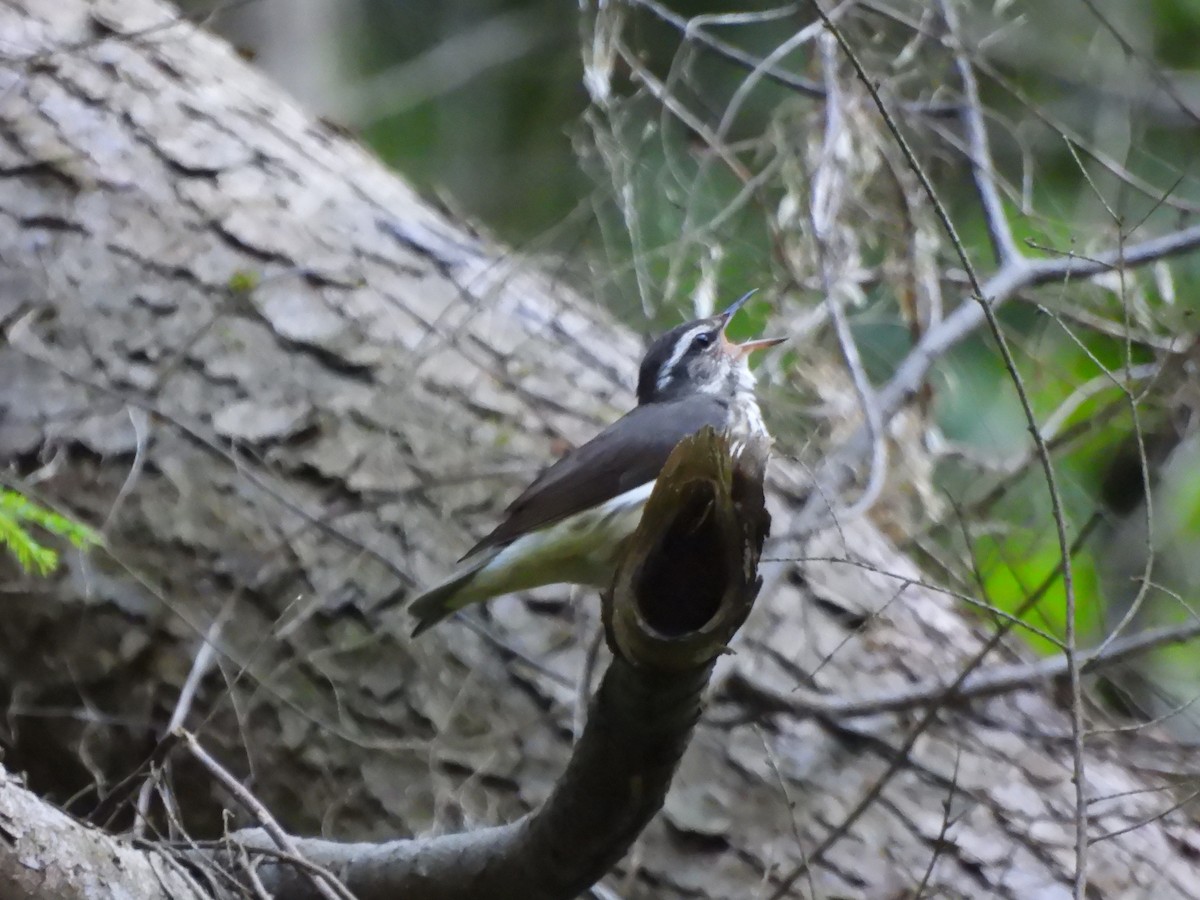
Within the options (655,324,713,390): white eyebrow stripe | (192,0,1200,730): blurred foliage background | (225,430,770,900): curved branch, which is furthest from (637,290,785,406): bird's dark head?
(225,430,770,900): curved branch

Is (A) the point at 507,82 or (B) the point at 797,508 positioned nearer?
(B) the point at 797,508

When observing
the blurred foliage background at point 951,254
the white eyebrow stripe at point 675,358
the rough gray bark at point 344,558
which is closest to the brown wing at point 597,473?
the rough gray bark at point 344,558

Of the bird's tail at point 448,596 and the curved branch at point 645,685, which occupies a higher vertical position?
the bird's tail at point 448,596

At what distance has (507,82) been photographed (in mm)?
A: 8930

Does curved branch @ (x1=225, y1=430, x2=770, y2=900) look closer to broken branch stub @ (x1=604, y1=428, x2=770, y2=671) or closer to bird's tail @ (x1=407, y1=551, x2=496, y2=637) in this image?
broken branch stub @ (x1=604, y1=428, x2=770, y2=671)

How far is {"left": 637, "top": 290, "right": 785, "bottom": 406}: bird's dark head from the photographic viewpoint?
394 cm

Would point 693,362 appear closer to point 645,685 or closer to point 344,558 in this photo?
point 344,558

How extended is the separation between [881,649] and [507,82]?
629 cm

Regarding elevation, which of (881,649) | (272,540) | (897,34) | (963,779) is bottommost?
(272,540)

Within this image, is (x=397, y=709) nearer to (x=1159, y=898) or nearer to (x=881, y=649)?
(x=881, y=649)

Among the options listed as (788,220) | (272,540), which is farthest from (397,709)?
(788,220)

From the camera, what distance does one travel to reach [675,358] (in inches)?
156

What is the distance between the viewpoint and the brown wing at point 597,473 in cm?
334

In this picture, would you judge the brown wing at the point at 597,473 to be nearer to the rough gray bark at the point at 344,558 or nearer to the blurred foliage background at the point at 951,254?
the rough gray bark at the point at 344,558
